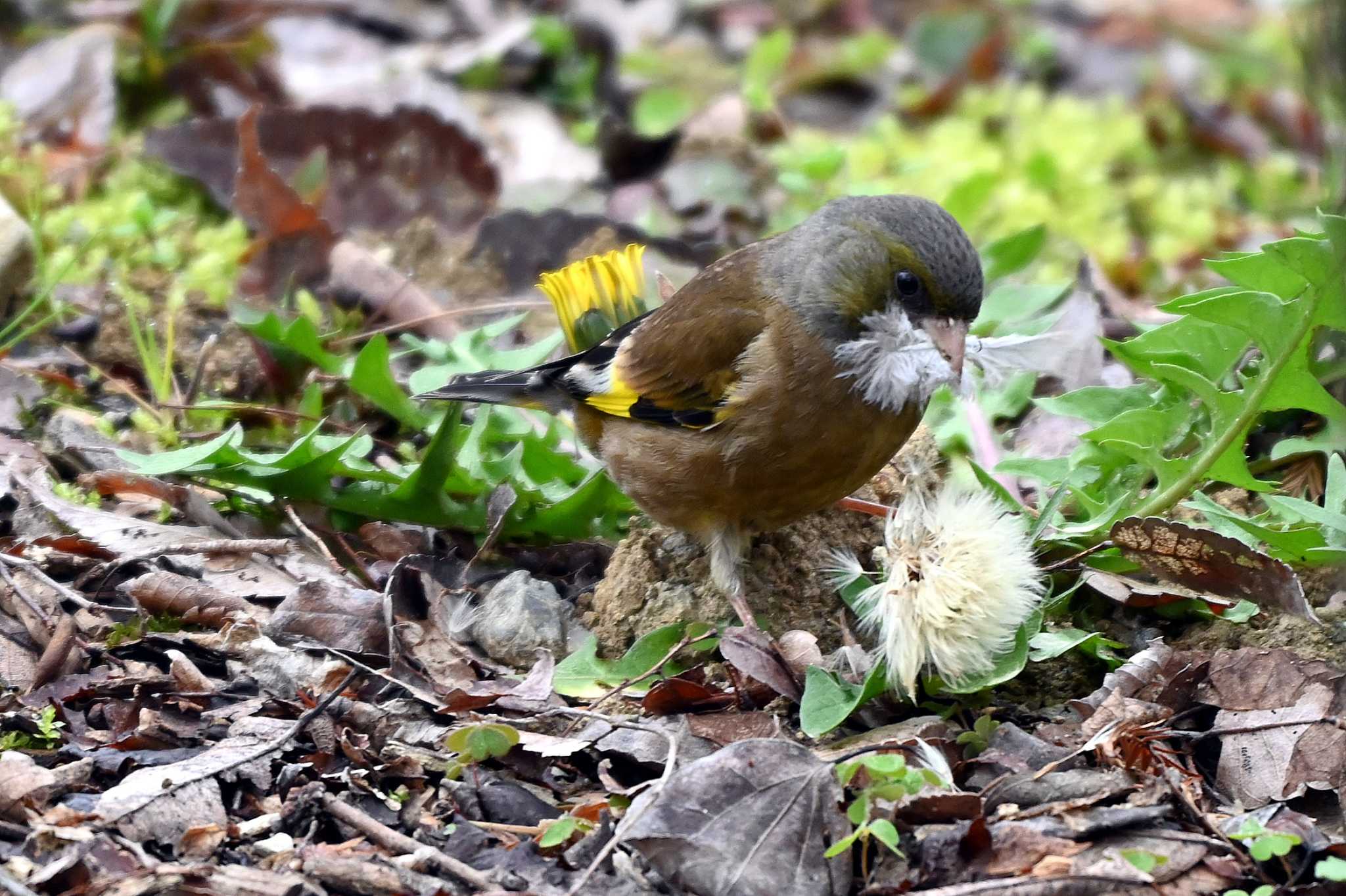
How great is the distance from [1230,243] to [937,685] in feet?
14.2

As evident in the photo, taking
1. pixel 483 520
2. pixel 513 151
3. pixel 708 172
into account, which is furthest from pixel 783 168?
pixel 483 520

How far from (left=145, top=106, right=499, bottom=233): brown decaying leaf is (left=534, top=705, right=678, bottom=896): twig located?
3380mm

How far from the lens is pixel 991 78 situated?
28.9 feet

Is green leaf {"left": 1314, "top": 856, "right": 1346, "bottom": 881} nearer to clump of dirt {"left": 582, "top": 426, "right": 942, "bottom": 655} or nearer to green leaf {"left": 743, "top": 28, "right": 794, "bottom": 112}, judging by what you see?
clump of dirt {"left": 582, "top": 426, "right": 942, "bottom": 655}

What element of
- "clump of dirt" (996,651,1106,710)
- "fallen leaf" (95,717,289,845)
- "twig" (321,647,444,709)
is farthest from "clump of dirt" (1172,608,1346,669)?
"fallen leaf" (95,717,289,845)

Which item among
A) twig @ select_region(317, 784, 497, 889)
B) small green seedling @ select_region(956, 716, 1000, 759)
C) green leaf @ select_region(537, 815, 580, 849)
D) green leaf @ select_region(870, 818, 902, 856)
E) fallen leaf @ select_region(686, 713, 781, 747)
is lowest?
fallen leaf @ select_region(686, 713, 781, 747)

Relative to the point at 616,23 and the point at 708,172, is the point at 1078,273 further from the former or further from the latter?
the point at 616,23

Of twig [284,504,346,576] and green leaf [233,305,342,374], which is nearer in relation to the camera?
twig [284,504,346,576]

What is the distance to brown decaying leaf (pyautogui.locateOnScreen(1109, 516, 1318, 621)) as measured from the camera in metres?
3.57

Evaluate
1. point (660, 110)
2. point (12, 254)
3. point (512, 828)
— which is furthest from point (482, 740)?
point (660, 110)

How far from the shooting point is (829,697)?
3359 millimetres

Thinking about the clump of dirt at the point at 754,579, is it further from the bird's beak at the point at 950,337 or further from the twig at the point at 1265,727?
the twig at the point at 1265,727

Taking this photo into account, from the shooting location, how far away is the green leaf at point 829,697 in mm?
3268

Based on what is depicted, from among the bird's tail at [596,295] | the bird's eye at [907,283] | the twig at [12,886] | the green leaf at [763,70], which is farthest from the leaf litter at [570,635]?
the green leaf at [763,70]
